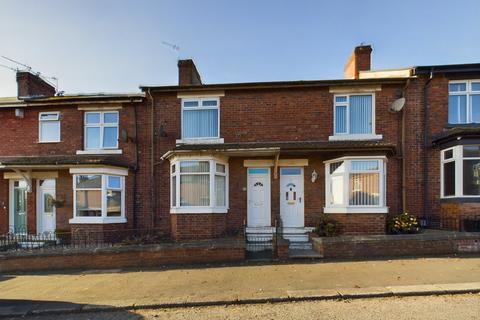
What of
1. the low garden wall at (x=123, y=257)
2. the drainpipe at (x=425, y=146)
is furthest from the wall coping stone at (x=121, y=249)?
the drainpipe at (x=425, y=146)

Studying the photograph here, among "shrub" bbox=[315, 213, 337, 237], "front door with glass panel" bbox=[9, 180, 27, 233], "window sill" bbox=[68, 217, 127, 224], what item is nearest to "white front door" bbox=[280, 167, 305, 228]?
"shrub" bbox=[315, 213, 337, 237]

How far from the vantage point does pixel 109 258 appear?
796 centimetres

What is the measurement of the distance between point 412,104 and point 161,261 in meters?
9.70

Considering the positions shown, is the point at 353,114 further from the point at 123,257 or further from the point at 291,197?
the point at 123,257

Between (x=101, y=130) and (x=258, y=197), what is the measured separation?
6485mm

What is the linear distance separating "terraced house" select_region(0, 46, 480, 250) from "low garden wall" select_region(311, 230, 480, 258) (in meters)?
0.91

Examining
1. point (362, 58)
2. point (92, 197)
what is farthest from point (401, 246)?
point (92, 197)

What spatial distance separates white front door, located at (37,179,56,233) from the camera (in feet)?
36.8

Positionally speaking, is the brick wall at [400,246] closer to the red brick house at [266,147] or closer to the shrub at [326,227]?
A: the shrub at [326,227]

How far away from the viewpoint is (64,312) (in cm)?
533

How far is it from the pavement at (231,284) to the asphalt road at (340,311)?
16 centimetres

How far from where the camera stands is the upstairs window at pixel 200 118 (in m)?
10.8

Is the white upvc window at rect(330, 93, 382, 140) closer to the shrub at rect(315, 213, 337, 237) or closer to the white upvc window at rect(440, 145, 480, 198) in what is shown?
the white upvc window at rect(440, 145, 480, 198)

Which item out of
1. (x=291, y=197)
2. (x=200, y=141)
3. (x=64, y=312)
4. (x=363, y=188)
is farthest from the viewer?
(x=200, y=141)
